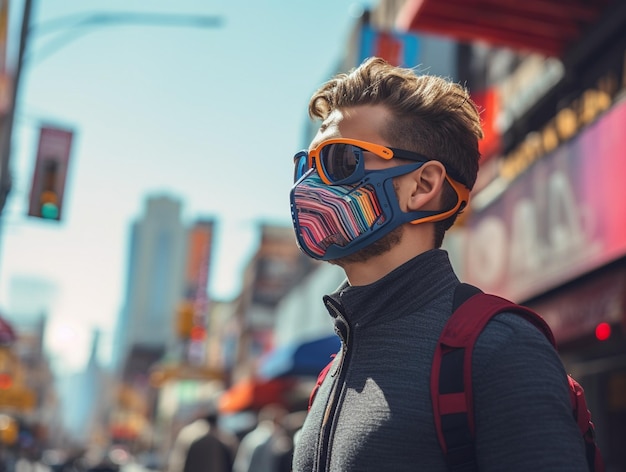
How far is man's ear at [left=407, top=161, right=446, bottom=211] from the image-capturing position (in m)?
2.23

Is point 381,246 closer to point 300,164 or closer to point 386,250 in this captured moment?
point 386,250

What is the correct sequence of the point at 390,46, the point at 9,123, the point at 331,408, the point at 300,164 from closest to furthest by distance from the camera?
the point at 331,408 < the point at 300,164 < the point at 9,123 < the point at 390,46

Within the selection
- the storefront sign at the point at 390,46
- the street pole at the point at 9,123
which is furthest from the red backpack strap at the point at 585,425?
the storefront sign at the point at 390,46

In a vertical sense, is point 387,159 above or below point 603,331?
above

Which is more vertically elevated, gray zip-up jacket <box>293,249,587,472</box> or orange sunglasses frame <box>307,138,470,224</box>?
orange sunglasses frame <box>307,138,470,224</box>

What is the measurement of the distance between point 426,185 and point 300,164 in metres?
0.39

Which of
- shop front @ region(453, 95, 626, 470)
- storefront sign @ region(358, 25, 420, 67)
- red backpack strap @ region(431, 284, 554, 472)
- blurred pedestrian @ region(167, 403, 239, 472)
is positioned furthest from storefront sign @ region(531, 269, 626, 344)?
red backpack strap @ region(431, 284, 554, 472)

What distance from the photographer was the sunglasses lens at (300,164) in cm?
246

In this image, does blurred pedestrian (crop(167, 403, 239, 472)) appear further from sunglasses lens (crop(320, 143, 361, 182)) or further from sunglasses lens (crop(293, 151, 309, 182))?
sunglasses lens (crop(320, 143, 361, 182))

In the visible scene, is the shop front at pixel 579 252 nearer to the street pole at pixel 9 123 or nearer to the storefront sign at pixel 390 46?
the storefront sign at pixel 390 46

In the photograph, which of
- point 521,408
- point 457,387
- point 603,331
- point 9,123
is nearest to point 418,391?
point 457,387

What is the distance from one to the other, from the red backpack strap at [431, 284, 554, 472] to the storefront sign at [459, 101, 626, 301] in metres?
7.67

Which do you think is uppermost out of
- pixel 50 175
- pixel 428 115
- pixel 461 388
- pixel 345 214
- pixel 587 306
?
pixel 50 175

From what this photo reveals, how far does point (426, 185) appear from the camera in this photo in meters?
2.26
